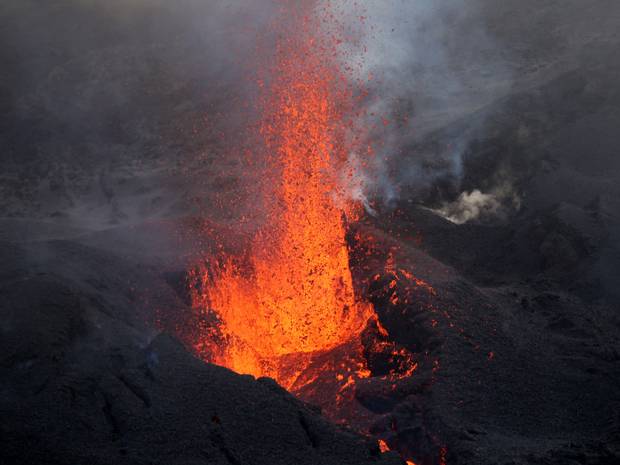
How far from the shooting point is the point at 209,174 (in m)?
13.4

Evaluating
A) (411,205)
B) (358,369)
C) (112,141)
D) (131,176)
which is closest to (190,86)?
(112,141)

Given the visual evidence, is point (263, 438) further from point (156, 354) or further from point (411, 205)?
point (411, 205)

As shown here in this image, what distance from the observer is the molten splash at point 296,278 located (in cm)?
722

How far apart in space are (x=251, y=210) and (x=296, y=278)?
9.87 ft

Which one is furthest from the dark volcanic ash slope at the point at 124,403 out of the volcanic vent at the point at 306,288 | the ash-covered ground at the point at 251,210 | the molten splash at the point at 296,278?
the molten splash at the point at 296,278

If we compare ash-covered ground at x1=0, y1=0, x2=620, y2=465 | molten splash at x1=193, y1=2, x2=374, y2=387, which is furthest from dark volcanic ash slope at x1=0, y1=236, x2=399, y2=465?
molten splash at x1=193, y1=2, x2=374, y2=387

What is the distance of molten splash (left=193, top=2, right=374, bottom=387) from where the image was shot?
722cm

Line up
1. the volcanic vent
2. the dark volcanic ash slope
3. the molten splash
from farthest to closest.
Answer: the molten splash, the volcanic vent, the dark volcanic ash slope

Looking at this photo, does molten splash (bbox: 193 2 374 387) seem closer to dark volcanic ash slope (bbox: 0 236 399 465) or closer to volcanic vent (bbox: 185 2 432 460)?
volcanic vent (bbox: 185 2 432 460)

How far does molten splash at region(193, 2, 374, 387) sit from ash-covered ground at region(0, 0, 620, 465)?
0.54 meters

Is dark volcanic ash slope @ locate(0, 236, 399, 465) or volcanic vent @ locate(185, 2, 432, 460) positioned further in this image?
volcanic vent @ locate(185, 2, 432, 460)

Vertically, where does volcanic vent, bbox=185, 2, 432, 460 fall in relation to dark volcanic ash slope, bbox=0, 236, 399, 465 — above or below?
below

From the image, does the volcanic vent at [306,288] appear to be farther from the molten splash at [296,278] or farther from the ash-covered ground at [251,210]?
the ash-covered ground at [251,210]

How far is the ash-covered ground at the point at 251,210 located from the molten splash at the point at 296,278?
0.54 metres
